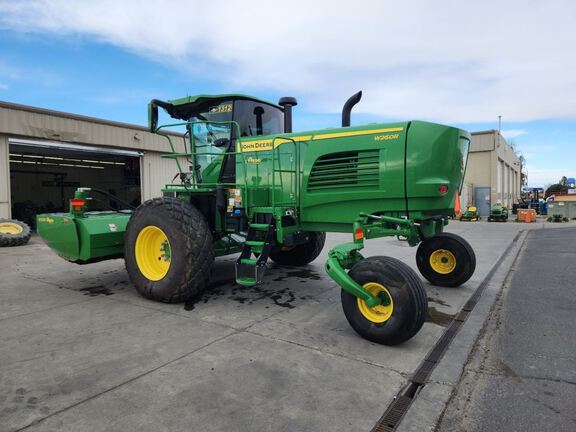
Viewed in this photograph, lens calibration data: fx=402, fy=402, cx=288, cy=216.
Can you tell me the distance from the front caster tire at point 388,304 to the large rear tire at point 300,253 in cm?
315

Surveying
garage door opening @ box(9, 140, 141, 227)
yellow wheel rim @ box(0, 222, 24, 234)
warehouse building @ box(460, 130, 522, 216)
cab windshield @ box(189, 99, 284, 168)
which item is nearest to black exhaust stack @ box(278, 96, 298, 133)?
cab windshield @ box(189, 99, 284, 168)

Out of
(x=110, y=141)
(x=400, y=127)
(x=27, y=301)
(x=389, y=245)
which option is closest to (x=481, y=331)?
(x=400, y=127)

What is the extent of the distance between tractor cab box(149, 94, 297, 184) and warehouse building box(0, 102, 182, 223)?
1.53m

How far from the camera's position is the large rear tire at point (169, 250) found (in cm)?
449

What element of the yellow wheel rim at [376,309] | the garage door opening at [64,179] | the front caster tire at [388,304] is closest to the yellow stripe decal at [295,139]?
the front caster tire at [388,304]

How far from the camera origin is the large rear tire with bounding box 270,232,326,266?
6.91 meters

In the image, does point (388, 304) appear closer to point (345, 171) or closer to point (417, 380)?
point (417, 380)

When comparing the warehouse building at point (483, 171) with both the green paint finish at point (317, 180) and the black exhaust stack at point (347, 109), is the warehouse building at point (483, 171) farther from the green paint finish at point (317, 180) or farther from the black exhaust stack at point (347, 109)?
the green paint finish at point (317, 180)

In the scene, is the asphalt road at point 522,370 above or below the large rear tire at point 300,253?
below

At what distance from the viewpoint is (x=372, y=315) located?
11.9 ft

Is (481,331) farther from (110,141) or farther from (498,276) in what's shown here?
(110,141)

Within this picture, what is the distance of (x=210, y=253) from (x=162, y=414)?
230cm

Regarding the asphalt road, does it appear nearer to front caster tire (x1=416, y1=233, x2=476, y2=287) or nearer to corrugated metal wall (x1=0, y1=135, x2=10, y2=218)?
front caster tire (x1=416, y1=233, x2=476, y2=287)

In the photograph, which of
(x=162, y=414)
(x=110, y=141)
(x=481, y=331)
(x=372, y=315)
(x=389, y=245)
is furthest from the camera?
(x=110, y=141)
